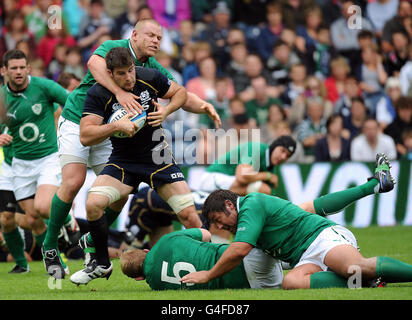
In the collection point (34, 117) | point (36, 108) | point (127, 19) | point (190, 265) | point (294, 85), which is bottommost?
point (190, 265)

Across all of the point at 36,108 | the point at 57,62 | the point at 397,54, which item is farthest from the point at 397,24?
the point at 36,108

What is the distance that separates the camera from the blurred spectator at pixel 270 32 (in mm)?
16594

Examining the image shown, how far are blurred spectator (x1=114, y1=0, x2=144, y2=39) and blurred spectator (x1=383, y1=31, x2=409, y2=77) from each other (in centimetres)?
529

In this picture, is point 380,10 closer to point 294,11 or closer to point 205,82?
point 294,11

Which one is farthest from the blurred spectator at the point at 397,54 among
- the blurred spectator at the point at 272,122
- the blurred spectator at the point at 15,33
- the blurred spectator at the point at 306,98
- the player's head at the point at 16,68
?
the player's head at the point at 16,68

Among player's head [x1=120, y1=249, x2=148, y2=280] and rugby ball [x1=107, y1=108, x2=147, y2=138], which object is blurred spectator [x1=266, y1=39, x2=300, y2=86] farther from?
player's head [x1=120, y1=249, x2=148, y2=280]

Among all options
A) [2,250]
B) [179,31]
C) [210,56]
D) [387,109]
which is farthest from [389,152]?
[2,250]

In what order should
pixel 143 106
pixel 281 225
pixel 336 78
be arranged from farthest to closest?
pixel 336 78 < pixel 143 106 < pixel 281 225

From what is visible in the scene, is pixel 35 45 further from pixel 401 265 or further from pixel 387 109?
pixel 401 265

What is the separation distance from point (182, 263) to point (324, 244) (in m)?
1.21

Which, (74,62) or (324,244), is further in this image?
(74,62)

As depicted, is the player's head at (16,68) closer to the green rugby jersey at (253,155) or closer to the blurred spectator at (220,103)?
the green rugby jersey at (253,155)

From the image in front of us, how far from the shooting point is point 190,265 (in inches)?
262

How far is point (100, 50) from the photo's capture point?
302 inches
